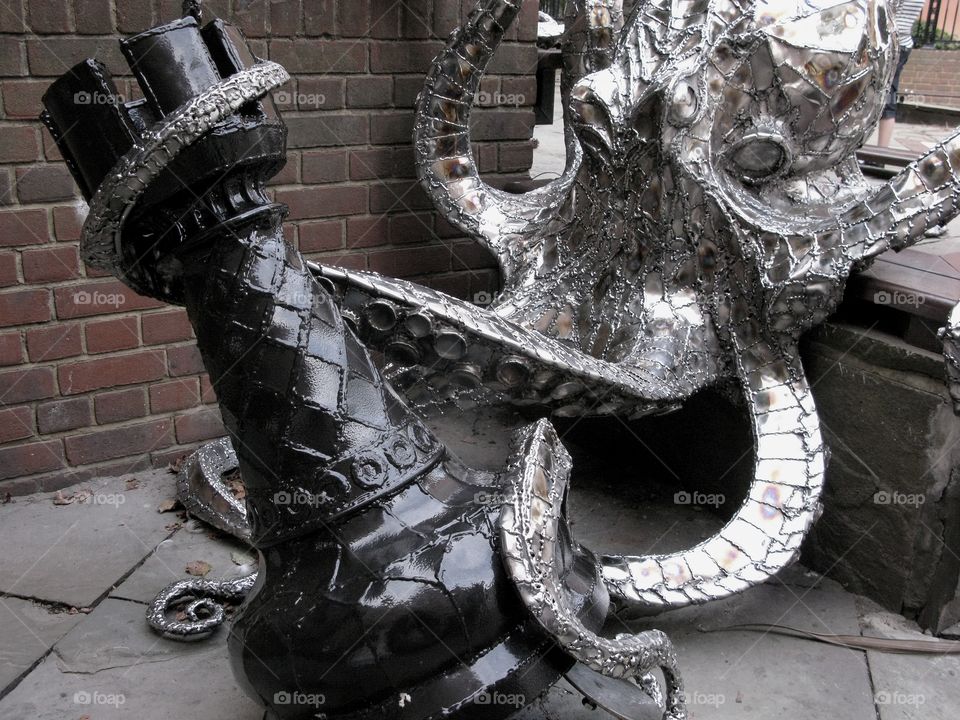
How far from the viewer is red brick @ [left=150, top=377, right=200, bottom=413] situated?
112 inches

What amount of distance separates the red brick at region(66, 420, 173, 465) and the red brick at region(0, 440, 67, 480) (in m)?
0.04

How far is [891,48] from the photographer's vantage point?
2.24 metres

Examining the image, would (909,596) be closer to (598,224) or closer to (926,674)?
(926,674)

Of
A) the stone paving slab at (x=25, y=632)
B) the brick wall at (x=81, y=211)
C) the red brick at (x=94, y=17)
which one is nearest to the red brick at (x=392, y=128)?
the brick wall at (x=81, y=211)

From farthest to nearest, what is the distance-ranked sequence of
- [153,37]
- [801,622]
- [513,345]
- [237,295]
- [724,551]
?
1. [801,622]
2. [724,551]
3. [513,345]
4. [237,295]
5. [153,37]

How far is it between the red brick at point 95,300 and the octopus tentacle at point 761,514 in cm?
164

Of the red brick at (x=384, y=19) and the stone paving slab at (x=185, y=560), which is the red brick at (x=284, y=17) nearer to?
the red brick at (x=384, y=19)

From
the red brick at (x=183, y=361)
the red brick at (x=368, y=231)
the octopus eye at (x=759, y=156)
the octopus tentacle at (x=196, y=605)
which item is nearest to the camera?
the octopus tentacle at (x=196, y=605)

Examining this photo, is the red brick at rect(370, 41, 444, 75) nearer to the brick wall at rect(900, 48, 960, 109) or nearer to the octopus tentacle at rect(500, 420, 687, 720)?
the octopus tentacle at rect(500, 420, 687, 720)

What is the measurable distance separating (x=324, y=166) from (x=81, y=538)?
4.42 feet

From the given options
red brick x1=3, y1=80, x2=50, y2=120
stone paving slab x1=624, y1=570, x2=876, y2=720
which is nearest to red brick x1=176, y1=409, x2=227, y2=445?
red brick x1=3, y1=80, x2=50, y2=120

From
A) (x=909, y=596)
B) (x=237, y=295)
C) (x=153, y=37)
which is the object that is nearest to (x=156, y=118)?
(x=153, y=37)

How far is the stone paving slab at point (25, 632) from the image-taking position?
1906 mm

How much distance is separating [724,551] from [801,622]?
377mm
